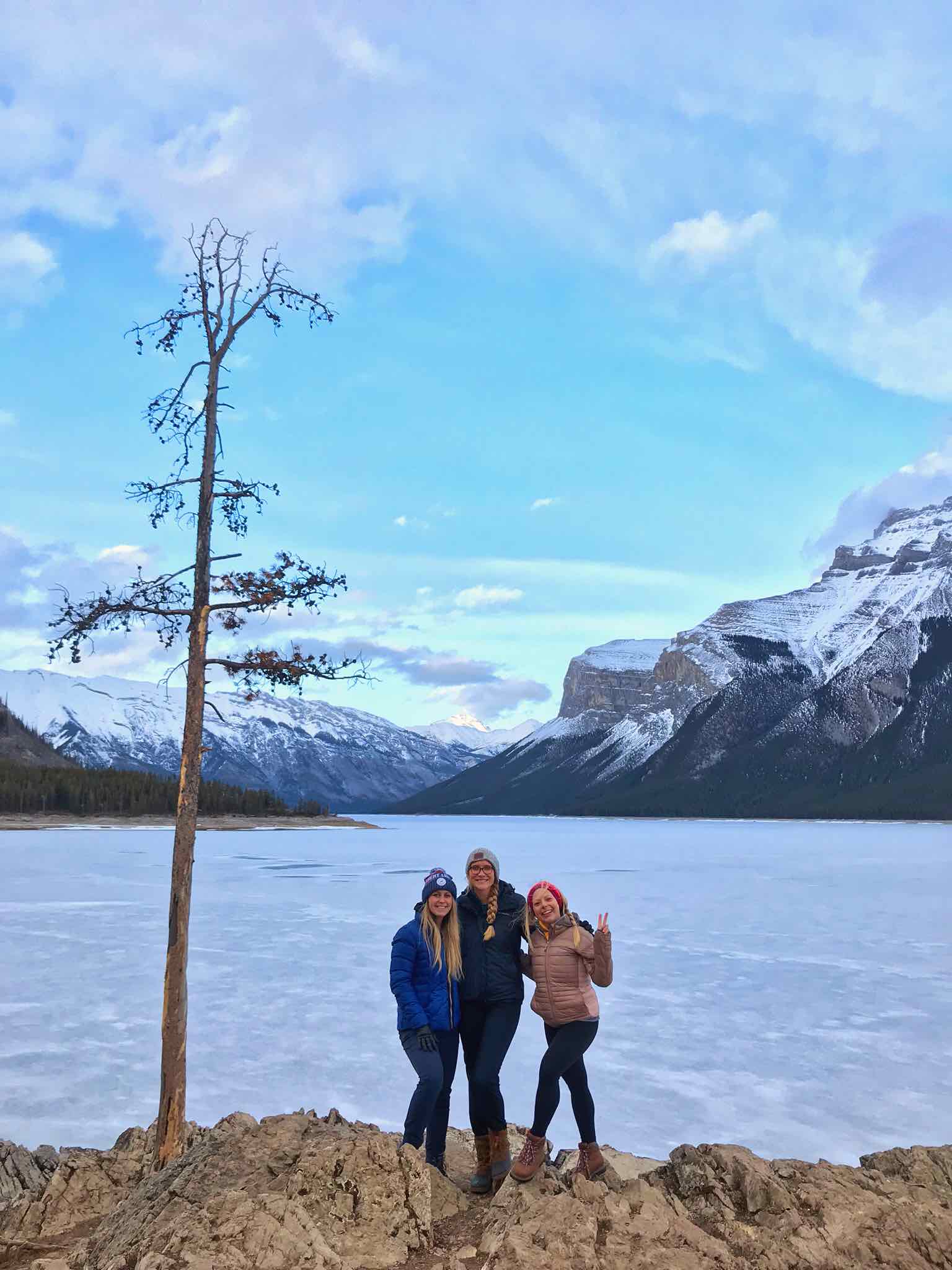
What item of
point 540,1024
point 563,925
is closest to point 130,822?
point 540,1024

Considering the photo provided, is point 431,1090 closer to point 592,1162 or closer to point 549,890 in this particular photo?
point 592,1162

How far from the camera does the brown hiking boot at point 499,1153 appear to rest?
699 cm

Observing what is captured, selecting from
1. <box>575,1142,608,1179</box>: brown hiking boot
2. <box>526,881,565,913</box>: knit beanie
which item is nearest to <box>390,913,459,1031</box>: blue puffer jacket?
<box>526,881,565,913</box>: knit beanie

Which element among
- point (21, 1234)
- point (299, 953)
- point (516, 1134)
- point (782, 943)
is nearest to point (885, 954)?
point (782, 943)

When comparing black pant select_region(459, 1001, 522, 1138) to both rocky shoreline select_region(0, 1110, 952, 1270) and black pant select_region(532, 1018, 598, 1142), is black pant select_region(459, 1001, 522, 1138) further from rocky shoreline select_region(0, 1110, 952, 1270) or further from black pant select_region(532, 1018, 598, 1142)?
rocky shoreline select_region(0, 1110, 952, 1270)

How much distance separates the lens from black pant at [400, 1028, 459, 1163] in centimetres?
681

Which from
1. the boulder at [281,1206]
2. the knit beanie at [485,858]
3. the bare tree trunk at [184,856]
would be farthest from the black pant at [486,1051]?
the bare tree trunk at [184,856]

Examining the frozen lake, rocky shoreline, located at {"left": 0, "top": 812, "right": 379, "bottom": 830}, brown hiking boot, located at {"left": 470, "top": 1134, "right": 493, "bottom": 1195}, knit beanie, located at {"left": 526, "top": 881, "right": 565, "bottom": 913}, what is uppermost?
knit beanie, located at {"left": 526, "top": 881, "right": 565, "bottom": 913}

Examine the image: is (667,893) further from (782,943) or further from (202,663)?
(202,663)

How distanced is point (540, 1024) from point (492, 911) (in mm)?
9757

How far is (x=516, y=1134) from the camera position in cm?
880

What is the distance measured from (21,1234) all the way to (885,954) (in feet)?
64.1

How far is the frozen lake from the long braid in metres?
4.49

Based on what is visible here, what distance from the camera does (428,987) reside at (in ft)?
22.8
